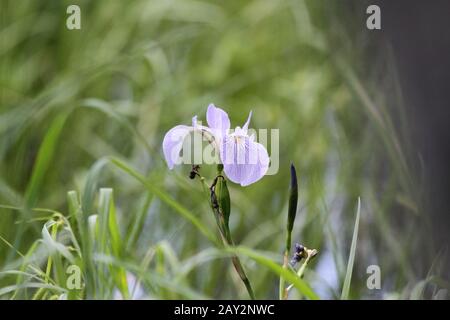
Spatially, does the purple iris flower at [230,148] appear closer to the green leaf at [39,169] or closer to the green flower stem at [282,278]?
the green flower stem at [282,278]

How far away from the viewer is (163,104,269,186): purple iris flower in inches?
22.4

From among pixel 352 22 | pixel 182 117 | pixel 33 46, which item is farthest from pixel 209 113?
pixel 33 46

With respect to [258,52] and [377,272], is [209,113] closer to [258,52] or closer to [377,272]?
[377,272]

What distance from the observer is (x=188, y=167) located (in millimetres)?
1245

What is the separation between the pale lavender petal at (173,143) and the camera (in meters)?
0.58

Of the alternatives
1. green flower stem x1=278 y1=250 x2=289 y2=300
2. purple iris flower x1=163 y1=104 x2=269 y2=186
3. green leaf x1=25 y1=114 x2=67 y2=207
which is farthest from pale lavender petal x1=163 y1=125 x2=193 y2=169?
green leaf x1=25 y1=114 x2=67 y2=207

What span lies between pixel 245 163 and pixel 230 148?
0.02 m

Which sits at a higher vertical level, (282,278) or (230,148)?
(230,148)

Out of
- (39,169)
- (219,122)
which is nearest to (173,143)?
(219,122)

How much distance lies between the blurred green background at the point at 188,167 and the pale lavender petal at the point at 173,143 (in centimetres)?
15

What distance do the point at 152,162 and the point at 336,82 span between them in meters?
0.44

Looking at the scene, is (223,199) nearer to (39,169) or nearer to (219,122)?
(219,122)

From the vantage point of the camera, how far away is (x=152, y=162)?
1323 mm

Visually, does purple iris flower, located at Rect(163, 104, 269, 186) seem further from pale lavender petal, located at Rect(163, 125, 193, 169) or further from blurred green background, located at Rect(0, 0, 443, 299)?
blurred green background, located at Rect(0, 0, 443, 299)
